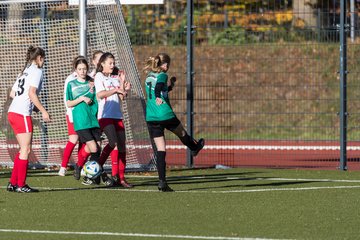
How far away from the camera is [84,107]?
14828mm

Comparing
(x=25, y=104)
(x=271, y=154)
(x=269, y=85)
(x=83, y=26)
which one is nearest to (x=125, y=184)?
(x=25, y=104)

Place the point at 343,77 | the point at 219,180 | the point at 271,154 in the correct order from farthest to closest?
the point at 271,154, the point at 343,77, the point at 219,180

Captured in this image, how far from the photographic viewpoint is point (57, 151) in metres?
18.9

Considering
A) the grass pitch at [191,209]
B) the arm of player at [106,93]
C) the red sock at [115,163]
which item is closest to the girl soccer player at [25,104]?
the grass pitch at [191,209]

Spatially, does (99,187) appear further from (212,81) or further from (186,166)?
(212,81)

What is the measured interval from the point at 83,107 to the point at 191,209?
305 centimetres

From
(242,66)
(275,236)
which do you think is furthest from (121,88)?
(242,66)

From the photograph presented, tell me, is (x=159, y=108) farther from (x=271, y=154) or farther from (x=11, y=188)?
(x=271, y=154)

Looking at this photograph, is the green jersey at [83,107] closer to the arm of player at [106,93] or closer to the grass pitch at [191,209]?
the arm of player at [106,93]

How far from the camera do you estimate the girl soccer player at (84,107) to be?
1470 cm

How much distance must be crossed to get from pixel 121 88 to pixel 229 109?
12898 millimetres

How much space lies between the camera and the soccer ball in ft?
47.1

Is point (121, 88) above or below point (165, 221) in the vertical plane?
above

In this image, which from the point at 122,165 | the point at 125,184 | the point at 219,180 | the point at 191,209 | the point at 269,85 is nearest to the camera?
the point at 191,209
